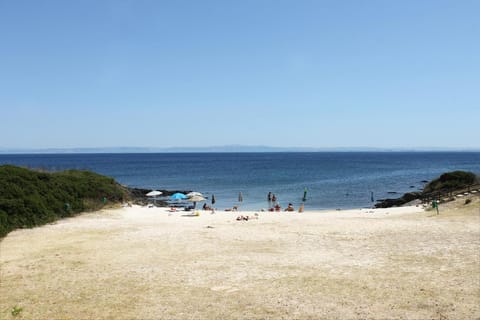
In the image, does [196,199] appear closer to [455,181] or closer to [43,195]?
[43,195]

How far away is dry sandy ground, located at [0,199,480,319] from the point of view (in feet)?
37.9

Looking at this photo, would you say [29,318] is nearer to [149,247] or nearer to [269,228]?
[149,247]

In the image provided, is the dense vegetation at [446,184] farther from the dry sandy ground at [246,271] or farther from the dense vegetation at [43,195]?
the dense vegetation at [43,195]

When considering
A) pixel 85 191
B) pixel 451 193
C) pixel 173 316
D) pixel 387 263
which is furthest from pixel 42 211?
pixel 451 193

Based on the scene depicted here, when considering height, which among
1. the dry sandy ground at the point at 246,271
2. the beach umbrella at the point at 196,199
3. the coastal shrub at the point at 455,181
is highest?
the coastal shrub at the point at 455,181

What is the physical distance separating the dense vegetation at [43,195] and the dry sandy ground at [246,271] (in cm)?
150

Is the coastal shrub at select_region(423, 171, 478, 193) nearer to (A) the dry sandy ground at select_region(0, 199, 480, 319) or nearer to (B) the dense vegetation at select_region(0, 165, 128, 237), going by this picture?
(A) the dry sandy ground at select_region(0, 199, 480, 319)

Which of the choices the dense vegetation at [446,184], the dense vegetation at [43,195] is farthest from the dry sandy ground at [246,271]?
the dense vegetation at [446,184]

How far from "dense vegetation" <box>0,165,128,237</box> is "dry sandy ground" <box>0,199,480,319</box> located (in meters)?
1.50

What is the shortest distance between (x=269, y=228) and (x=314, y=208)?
1902cm

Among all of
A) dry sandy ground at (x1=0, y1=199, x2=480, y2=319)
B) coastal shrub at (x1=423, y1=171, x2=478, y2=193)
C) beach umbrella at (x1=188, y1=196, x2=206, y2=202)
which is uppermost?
coastal shrub at (x1=423, y1=171, x2=478, y2=193)

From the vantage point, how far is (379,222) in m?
26.6

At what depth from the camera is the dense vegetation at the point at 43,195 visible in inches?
981

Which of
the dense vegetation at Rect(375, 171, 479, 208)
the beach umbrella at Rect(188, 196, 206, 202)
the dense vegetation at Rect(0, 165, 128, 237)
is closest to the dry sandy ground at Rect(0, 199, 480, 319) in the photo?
the dense vegetation at Rect(0, 165, 128, 237)
